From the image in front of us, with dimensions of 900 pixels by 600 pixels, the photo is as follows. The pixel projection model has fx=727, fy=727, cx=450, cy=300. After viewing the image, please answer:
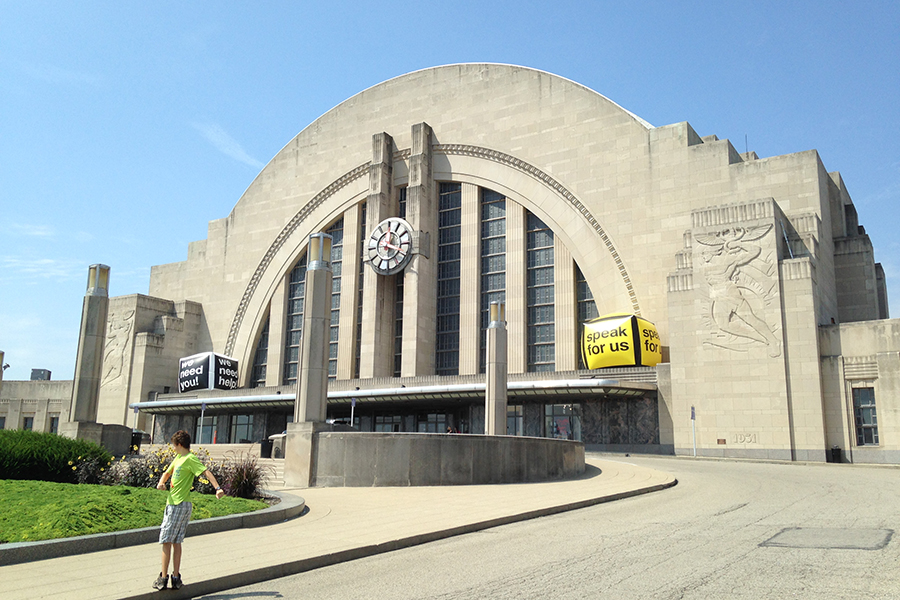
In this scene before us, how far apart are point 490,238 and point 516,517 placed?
36583 mm

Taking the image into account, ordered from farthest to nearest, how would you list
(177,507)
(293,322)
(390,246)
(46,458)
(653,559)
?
1. (293,322)
2. (390,246)
3. (46,458)
4. (653,559)
5. (177,507)

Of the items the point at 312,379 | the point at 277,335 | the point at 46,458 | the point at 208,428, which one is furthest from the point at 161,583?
the point at 208,428

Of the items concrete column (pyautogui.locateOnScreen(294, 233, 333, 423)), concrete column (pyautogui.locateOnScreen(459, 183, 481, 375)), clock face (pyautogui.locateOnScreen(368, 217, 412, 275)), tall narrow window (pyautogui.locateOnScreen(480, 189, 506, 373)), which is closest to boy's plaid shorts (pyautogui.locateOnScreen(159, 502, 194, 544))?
concrete column (pyautogui.locateOnScreen(294, 233, 333, 423))

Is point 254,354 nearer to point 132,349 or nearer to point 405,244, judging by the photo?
point 132,349

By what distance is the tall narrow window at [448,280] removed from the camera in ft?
161

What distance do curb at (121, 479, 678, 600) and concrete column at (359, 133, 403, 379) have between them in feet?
112

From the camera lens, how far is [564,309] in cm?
4478

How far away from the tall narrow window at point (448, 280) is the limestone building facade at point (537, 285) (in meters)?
0.16

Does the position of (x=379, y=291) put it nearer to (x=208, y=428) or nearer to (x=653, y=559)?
(x=208, y=428)

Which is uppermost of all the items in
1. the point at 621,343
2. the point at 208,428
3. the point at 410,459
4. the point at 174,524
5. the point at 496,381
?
the point at 621,343

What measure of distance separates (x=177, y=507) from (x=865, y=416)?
1280 inches

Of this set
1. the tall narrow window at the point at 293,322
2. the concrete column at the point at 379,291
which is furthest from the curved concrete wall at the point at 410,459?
the tall narrow window at the point at 293,322

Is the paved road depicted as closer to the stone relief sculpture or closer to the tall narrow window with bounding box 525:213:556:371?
the stone relief sculpture

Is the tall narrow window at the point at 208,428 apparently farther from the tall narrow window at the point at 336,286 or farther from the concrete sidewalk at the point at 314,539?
the concrete sidewalk at the point at 314,539
